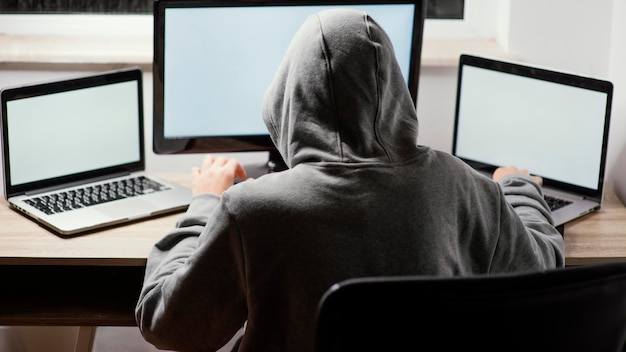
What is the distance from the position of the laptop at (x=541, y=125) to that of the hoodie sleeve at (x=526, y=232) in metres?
0.17

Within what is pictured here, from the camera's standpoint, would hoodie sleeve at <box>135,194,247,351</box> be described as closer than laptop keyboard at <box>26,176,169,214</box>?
Yes

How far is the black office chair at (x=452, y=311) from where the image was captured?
3.26 feet

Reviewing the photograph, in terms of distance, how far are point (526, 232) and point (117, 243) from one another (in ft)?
2.47

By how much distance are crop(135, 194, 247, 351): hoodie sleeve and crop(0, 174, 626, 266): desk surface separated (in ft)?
0.72

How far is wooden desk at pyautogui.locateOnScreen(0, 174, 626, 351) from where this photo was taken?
5.52 ft

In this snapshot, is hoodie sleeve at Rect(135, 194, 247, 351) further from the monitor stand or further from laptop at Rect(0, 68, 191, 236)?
the monitor stand

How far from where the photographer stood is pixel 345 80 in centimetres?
126

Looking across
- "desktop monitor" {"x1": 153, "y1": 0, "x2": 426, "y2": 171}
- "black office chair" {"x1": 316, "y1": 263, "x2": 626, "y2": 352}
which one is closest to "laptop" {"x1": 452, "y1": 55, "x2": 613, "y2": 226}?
"desktop monitor" {"x1": 153, "y1": 0, "x2": 426, "y2": 171}

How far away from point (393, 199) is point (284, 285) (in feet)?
0.61

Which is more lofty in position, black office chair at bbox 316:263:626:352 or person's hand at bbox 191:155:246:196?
black office chair at bbox 316:263:626:352

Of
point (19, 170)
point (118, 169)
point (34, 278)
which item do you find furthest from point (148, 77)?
point (34, 278)

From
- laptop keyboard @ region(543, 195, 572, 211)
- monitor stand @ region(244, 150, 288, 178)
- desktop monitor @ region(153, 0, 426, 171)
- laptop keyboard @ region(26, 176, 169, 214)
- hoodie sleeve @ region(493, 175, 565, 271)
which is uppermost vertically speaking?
desktop monitor @ region(153, 0, 426, 171)

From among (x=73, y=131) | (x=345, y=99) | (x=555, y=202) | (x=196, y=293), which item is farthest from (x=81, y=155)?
(x=555, y=202)

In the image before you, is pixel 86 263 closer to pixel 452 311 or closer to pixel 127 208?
pixel 127 208
